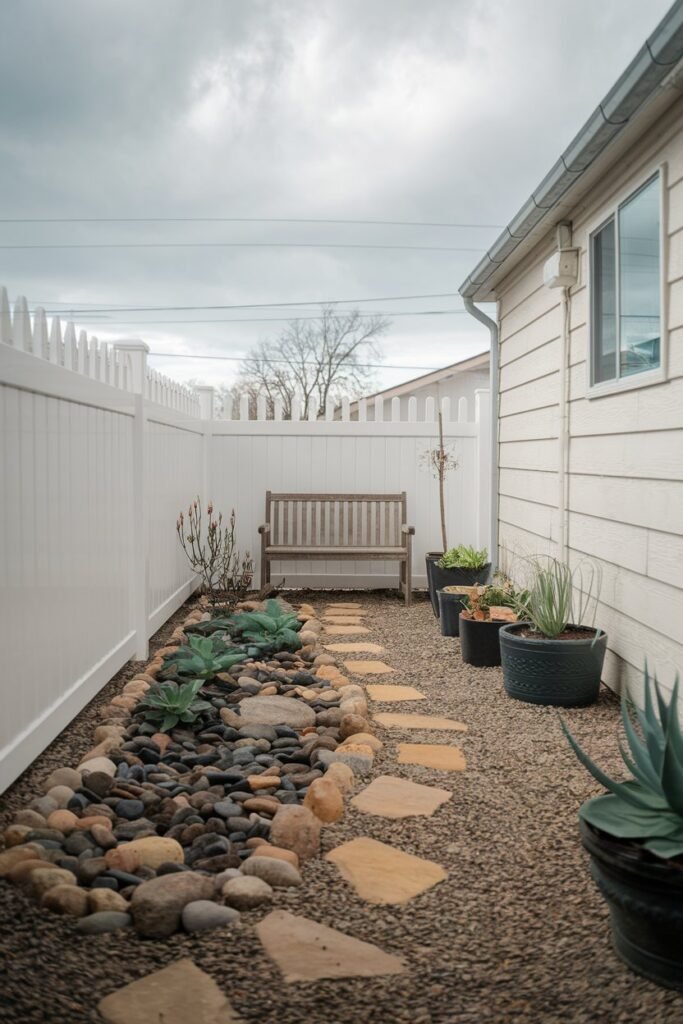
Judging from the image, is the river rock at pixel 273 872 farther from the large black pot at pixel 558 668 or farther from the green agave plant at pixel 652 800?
the large black pot at pixel 558 668

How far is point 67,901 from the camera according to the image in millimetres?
2070

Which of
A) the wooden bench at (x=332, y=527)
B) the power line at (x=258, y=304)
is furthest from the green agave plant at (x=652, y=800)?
the power line at (x=258, y=304)

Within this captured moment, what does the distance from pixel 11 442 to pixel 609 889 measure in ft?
6.98

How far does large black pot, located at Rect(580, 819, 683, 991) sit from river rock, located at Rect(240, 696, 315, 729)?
2042 millimetres

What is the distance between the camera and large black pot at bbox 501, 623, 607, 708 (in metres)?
3.99

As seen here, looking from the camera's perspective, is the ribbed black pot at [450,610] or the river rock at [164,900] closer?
the river rock at [164,900]

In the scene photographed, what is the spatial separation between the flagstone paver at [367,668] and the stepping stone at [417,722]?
836 mm

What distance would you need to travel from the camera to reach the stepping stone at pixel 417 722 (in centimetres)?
373

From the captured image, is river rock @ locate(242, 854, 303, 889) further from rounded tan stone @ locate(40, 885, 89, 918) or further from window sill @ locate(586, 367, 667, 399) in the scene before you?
window sill @ locate(586, 367, 667, 399)

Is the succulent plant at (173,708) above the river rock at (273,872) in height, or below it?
above

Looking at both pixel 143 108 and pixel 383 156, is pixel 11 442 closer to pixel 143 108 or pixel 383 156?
pixel 143 108

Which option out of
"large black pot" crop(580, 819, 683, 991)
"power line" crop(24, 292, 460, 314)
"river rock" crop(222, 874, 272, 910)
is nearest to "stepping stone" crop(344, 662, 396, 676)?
"river rock" crop(222, 874, 272, 910)

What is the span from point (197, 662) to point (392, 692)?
100cm

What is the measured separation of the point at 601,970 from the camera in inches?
72.4
